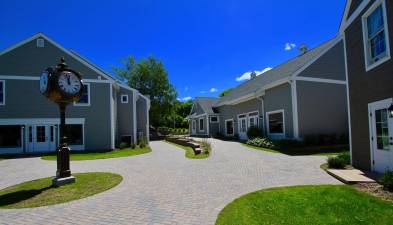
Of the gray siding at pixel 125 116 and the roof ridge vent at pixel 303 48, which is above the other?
the roof ridge vent at pixel 303 48

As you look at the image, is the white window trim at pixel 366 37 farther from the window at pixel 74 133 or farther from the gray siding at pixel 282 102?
the window at pixel 74 133

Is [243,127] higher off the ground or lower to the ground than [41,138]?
higher

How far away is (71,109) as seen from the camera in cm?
1980

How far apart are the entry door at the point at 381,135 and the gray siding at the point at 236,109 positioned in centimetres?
1287

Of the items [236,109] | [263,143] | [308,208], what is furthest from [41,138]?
[308,208]

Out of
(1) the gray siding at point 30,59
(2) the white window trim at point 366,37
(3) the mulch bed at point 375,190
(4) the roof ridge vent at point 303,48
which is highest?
(4) the roof ridge vent at point 303,48

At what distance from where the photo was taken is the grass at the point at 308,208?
4.78m

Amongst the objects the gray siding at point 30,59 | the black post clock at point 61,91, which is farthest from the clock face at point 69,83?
the gray siding at point 30,59

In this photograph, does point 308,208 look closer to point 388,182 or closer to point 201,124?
point 388,182

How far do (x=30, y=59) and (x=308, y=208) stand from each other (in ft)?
Result: 69.0

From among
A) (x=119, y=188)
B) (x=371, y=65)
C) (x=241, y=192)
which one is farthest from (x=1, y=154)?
(x=371, y=65)

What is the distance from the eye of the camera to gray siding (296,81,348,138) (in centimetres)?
1739

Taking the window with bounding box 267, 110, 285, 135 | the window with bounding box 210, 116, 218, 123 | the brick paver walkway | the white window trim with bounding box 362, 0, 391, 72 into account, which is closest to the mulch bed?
the brick paver walkway

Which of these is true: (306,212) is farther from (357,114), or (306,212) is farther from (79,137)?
(79,137)
